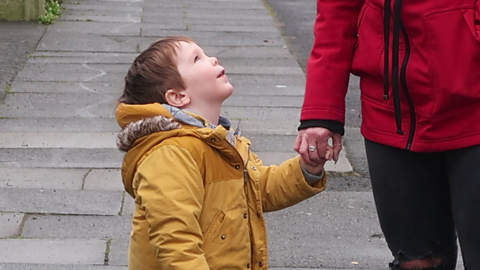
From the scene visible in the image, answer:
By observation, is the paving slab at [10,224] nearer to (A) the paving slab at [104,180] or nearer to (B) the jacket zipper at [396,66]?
(A) the paving slab at [104,180]

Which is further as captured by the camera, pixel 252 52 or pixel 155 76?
pixel 252 52

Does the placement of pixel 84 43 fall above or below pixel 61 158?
below

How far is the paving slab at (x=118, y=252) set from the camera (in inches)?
155

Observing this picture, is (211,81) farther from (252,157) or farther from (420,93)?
(420,93)

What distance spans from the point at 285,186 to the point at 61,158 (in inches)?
125

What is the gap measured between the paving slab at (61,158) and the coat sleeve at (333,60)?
10.2 feet

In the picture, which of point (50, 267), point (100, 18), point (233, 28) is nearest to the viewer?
point (50, 267)

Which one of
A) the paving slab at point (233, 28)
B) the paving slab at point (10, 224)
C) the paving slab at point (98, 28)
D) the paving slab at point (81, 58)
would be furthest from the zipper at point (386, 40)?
the paving slab at point (233, 28)

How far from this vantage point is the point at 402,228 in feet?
8.04

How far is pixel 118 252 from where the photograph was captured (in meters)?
4.07

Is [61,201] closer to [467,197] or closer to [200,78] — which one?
[200,78]

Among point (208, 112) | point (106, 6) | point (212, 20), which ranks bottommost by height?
point (106, 6)

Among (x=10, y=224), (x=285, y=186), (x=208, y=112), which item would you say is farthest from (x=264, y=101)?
(x=208, y=112)

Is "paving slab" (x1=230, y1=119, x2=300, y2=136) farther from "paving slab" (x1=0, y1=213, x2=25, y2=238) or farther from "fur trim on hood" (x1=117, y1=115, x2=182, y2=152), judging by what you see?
"fur trim on hood" (x1=117, y1=115, x2=182, y2=152)
